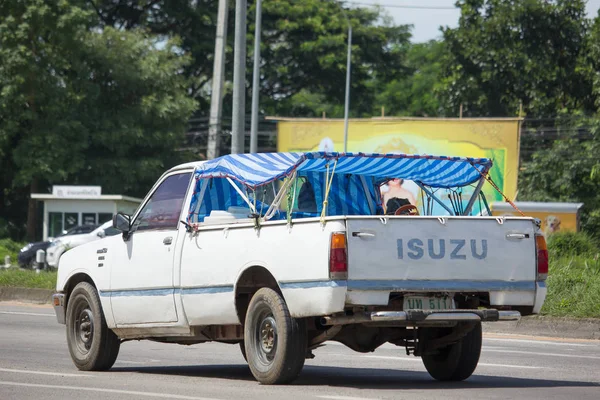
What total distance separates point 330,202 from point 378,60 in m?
49.5

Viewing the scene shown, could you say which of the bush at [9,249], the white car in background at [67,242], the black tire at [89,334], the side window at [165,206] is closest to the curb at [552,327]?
the black tire at [89,334]

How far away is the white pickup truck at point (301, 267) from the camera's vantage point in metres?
9.33

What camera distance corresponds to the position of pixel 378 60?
60312mm

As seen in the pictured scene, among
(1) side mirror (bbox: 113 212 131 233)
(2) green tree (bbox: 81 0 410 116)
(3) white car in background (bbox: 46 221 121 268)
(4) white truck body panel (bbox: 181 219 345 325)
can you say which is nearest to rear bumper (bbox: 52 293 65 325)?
(1) side mirror (bbox: 113 212 131 233)

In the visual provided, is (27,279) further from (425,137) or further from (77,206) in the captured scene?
(425,137)

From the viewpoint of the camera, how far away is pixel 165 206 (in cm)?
1127

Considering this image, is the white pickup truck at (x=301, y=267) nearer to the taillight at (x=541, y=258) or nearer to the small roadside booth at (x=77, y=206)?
the taillight at (x=541, y=258)

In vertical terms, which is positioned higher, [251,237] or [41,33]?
[41,33]

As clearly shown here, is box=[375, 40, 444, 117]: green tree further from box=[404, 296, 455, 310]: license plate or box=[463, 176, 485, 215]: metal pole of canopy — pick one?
box=[404, 296, 455, 310]: license plate

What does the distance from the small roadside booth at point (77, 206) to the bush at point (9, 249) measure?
1.30 m

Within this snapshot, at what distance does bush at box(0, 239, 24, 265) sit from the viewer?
134 feet

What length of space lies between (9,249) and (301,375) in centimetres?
3479

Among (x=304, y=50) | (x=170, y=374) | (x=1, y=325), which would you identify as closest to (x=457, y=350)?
(x=170, y=374)

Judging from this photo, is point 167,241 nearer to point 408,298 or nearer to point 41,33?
point 408,298
